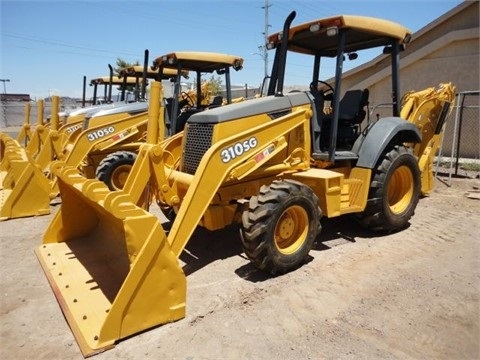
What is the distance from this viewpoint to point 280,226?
410 cm

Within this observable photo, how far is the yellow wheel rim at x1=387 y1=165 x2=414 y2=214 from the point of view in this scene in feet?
18.2

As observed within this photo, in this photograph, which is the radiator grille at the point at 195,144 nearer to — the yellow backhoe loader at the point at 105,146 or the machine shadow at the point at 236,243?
the machine shadow at the point at 236,243

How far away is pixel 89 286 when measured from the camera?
3604 millimetres

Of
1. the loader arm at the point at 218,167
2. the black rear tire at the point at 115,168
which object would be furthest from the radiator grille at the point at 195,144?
the black rear tire at the point at 115,168

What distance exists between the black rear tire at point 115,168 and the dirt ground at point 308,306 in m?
1.89

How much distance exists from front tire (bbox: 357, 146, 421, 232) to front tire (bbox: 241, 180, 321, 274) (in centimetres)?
120

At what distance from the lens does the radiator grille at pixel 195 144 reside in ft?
14.2

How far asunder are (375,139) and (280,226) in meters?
1.97

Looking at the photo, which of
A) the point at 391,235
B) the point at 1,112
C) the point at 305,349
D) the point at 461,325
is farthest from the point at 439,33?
the point at 1,112

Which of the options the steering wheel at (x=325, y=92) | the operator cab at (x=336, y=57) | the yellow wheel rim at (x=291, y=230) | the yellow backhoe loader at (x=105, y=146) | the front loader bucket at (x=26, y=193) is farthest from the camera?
the yellow backhoe loader at (x=105, y=146)

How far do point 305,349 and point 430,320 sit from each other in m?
1.15

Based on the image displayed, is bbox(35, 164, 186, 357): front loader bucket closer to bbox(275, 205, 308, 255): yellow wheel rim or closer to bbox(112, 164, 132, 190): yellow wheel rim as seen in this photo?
bbox(275, 205, 308, 255): yellow wheel rim

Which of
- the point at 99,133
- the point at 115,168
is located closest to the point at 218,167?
the point at 115,168

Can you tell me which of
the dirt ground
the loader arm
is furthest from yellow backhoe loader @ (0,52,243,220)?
the loader arm
